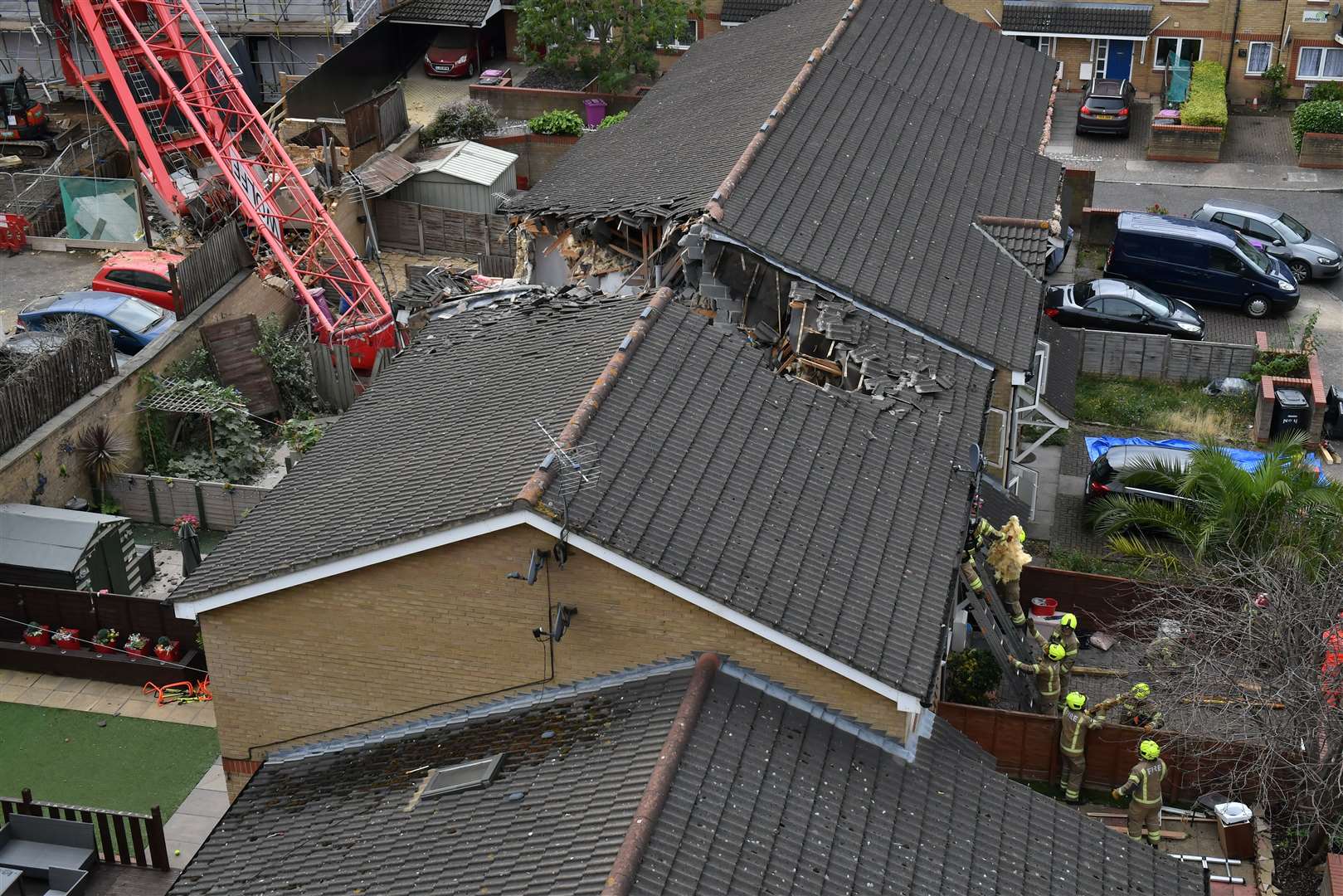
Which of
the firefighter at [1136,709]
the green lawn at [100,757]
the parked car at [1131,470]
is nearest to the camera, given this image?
the firefighter at [1136,709]

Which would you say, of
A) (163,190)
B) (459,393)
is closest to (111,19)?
(163,190)

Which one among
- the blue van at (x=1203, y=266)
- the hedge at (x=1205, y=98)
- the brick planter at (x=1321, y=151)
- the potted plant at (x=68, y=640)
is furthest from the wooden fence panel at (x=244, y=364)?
the brick planter at (x=1321, y=151)

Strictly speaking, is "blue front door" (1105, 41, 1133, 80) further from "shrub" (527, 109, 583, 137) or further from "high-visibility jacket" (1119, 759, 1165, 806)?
"high-visibility jacket" (1119, 759, 1165, 806)

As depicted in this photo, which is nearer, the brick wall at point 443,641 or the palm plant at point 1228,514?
the brick wall at point 443,641

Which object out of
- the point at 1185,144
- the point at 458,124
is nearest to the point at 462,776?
the point at 458,124

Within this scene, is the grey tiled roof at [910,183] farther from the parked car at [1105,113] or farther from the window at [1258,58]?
the window at [1258,58]

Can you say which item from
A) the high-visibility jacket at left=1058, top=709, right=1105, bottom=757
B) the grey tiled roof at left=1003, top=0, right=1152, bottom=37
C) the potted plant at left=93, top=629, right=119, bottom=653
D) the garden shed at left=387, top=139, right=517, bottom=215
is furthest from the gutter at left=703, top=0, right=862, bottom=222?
the grey tiled roof at left=1003, top=0, right=1152, bottom=37

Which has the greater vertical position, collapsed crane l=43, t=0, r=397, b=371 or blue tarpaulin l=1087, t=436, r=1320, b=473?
collapsed crane l=43, t=0, r=397, b=371
